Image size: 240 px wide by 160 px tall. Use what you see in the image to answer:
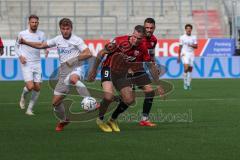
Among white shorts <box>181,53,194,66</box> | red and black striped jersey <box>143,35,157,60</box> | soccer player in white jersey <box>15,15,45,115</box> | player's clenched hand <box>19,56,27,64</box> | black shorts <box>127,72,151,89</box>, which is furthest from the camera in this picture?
white shorts <box>181,53,194,66</box>

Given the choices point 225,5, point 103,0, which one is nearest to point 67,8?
point 103,0

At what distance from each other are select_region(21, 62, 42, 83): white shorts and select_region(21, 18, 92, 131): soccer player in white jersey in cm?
352

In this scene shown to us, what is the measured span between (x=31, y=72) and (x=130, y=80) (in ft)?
13.8

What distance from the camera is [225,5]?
41.8 meters

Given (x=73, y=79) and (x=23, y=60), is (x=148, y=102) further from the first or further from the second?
(x=23, y=60)

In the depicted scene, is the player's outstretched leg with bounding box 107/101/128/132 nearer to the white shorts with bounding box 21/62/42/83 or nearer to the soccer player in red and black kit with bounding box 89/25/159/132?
the soccer player in red and black kit with bounding box 89/25/159/132

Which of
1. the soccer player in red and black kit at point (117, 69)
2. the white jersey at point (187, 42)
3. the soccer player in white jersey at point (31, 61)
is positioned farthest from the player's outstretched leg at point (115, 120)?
the white jersey at point (187, 42)

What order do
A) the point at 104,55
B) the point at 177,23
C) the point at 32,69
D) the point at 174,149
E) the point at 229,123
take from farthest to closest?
the point at 177,23 → the point at 32,69 → the point at 229,123 → the point at 104,55 → the point at 174,149

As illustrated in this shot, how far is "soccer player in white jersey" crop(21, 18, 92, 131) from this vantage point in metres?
13.8

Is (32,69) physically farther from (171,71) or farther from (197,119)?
(171,71)

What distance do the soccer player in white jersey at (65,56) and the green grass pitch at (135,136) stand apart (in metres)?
0.52

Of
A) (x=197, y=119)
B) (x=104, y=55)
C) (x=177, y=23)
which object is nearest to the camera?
(x=104, y=55)

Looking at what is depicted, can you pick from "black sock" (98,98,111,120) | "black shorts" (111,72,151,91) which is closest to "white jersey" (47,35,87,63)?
"black shorts" (111,72,151,91)

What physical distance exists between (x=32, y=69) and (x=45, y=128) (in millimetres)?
4123
